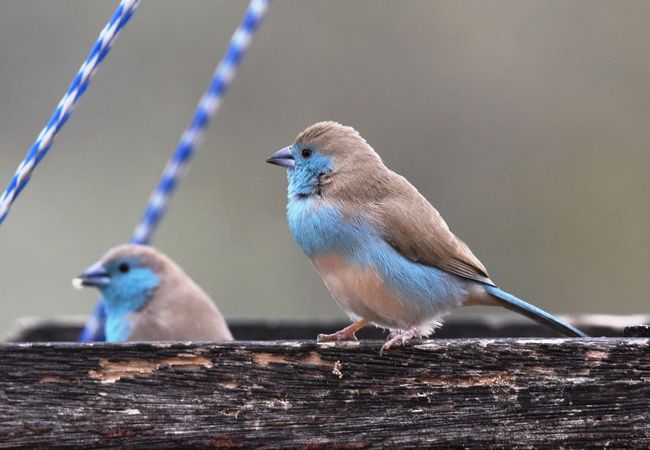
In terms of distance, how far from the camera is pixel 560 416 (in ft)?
8.21

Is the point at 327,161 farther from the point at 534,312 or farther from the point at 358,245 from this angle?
the point at 534,312

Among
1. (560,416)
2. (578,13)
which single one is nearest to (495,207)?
(578,13)

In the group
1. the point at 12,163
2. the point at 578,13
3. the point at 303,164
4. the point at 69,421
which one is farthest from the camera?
the point at 578,13

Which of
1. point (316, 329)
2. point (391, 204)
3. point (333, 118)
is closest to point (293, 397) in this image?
point (391, 204)

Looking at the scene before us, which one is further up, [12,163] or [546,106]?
[546,106]

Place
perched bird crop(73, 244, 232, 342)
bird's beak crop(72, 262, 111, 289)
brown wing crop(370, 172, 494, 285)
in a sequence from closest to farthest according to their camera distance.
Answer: brown wing crop(370, 172, 494, 285)
perched bird crop(73, 244, 232, 342)
bird's beak crop(72, 262, 111, 289)

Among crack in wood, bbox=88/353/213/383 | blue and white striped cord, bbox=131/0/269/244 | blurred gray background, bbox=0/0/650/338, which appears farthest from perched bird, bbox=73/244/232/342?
blurred gray background, bbox=0/0/650/338

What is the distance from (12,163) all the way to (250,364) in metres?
4.94

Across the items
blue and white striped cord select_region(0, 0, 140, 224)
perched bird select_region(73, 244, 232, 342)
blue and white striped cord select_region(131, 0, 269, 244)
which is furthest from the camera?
perched bird select_region(73, 244, 232, 342)

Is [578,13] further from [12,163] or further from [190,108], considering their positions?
[12,163]

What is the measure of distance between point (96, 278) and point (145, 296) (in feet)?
0.77

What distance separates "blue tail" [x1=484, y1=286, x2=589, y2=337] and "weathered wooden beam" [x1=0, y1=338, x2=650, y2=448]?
92 centimetres

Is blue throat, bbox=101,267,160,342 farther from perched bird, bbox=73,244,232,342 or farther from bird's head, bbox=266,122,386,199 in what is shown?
bird's head, bbox=266,122,386,199

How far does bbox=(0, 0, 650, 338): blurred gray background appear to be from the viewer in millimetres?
7531
